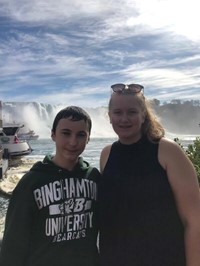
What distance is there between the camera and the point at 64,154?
8.90 ft

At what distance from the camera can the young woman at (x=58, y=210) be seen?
2430mm

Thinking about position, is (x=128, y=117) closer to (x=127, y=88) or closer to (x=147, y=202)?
(x=127, y=88)

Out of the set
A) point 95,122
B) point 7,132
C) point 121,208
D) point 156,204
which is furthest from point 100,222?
point 95,122

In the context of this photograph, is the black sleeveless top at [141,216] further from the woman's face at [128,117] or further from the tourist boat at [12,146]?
the tourist boat at [12,146]

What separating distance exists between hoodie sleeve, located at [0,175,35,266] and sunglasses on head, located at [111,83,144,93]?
1.05 meters

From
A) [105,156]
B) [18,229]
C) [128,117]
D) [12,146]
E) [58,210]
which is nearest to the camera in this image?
[18,229]

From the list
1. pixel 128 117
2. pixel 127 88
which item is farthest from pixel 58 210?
pixel 127 88

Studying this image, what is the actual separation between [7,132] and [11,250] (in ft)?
123

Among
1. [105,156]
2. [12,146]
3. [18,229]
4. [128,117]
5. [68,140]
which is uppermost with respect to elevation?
[128,117]

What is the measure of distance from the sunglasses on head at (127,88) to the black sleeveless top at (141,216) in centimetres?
43

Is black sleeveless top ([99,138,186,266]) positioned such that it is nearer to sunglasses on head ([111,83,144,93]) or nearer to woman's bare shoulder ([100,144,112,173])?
woman's bare shoulder ([100,144,112,173])

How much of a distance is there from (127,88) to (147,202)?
0.92 m

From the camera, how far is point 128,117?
267cm

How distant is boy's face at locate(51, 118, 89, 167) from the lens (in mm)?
2691
